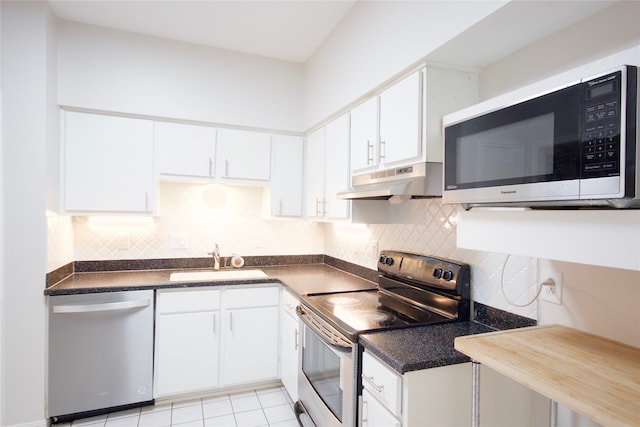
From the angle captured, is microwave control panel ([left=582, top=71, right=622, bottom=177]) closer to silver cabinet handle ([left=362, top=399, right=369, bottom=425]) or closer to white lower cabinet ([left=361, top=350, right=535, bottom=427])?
white lower cabinet ([left=361, top=350, right=535, bottom=427])

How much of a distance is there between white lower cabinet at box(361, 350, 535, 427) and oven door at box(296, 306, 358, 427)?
81 millimetres

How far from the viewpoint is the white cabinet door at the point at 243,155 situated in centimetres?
285

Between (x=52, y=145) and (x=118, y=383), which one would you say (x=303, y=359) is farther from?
(x=52, y=145)

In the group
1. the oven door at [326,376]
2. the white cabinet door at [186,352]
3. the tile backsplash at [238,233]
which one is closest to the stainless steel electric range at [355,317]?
the oven door at [326,376]

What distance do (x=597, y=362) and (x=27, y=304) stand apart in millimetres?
2898

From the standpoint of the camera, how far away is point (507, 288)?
5.04 feet

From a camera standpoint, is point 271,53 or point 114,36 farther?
point 271,53

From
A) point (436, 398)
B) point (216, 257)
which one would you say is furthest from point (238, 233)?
point (436, 398)

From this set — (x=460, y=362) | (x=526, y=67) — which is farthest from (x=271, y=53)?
(x=460, y=362)

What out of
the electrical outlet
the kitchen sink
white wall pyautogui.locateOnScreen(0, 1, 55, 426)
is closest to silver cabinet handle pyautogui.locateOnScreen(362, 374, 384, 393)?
the electrical outlet

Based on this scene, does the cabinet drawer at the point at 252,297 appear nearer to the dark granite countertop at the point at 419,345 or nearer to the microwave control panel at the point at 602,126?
the dark granite countertop at the point at 419,345

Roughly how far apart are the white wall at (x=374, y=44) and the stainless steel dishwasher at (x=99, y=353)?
1.91 m

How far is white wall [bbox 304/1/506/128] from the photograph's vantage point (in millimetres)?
1396

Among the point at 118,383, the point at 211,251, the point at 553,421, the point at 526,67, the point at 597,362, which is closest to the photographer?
the point at 597,362
